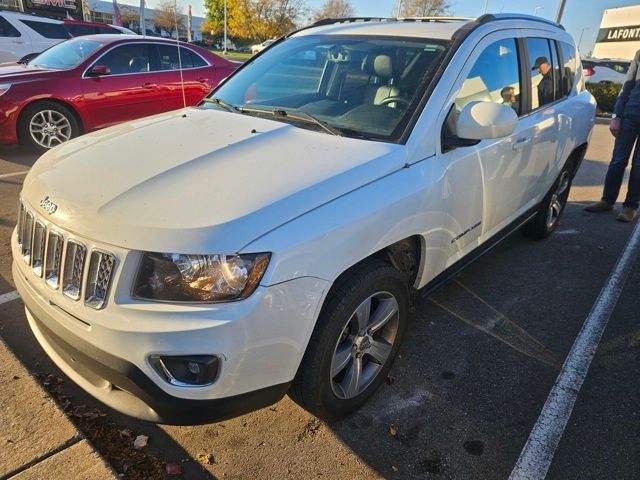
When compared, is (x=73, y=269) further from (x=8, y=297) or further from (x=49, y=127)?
(x=49, y=127)

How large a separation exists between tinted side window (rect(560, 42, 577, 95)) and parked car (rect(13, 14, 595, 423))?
Answer: 1229 millimetres

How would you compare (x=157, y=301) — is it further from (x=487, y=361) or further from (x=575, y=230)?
(x=575, y=230)

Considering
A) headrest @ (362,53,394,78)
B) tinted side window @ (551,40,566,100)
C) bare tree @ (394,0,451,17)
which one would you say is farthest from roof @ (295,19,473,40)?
bare tree @ (394,0,451,17)

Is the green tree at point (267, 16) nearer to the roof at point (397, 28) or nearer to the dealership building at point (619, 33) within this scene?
the dealership building at point (619, 33)

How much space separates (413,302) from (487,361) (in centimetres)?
64

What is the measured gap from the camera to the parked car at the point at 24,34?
10.5 metres

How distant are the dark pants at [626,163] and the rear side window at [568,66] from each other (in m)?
1.31

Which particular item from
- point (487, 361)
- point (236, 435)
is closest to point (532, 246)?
point (487, 361)

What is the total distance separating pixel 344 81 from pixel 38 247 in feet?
6.35

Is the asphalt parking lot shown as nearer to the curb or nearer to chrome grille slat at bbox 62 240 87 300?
the curb

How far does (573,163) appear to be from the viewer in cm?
496

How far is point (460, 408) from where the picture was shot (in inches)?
100.0

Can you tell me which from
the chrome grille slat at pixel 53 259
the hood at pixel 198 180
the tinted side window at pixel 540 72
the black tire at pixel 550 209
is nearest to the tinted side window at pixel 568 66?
the tinted side window at pixel 540 72

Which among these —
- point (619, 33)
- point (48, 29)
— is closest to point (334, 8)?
→ point (619, 33)
